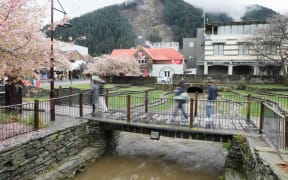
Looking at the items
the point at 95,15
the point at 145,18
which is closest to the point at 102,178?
the point at 95,15

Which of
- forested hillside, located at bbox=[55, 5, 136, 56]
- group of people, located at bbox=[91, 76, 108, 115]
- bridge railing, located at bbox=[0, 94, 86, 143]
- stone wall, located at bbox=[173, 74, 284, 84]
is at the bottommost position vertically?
bridge railing, located at bbox=[0, 94, 86, 143]

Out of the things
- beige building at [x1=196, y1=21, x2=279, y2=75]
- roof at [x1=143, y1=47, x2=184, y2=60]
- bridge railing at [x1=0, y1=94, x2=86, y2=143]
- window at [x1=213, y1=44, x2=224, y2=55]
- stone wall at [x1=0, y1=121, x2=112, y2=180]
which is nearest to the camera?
stone wall at [x1=0, y1=121, x2=112, y2=180]

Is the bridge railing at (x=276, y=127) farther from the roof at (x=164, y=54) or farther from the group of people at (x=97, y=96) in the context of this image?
the roof at (x=164, y=54)

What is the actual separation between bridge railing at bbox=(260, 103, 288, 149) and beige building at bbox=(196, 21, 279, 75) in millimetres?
31243

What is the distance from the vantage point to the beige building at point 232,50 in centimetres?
3612

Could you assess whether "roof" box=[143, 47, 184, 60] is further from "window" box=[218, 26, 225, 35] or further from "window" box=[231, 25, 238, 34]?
"window" box=[231, 25, 238, 34]

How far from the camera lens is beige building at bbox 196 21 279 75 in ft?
119

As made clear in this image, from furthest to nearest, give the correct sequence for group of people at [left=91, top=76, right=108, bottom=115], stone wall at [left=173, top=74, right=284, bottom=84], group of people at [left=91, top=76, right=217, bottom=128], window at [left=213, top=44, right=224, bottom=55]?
window at [left=213, top=44, right=224, bottom=55] < stone wall at [left=173, top=74, right=284, bottom=84] < group of people at [left=91, top=76, right=108, bottom=115] < group of people at [left=91, top=76, right=217, bottom=128]

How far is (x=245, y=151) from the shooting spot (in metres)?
7.26

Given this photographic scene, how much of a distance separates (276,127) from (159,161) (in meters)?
5.01

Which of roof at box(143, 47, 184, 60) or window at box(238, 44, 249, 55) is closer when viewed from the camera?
window at box(238, 44, 249, 55)

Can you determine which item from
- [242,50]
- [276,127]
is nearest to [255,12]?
[242,50]

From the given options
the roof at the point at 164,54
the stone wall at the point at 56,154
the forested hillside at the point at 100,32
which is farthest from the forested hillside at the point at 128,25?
the stone wall at the point at 56,154

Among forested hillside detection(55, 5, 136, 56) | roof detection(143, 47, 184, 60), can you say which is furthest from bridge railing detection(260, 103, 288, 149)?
forested hillside detection(55, 5, 136, 56)
